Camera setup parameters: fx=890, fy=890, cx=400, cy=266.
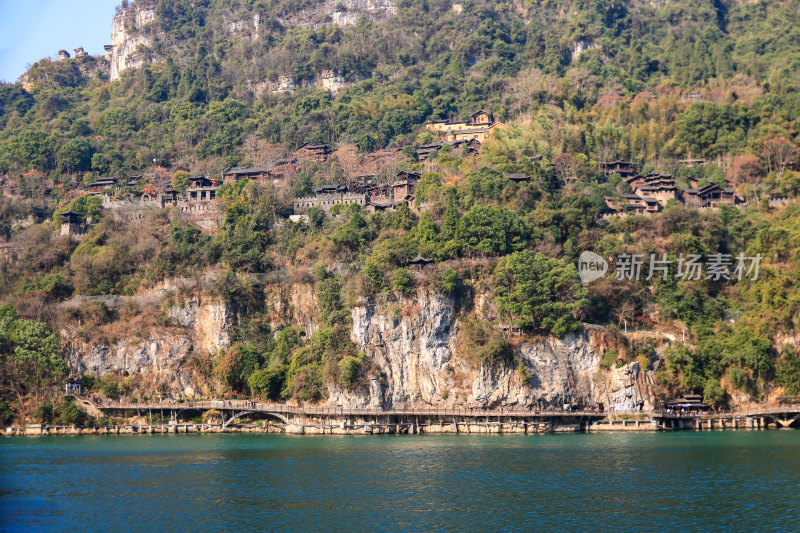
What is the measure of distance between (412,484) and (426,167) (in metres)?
42.5

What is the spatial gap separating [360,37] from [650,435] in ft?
241

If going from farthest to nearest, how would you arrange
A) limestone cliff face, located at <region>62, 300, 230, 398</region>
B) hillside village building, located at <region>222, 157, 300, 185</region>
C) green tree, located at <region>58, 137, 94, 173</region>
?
1. green tree, located at <region>58, 137, 94, 173</region>
2. hillside village building, located at <region>222, 157, 300, 185</region>
3. limestone cliff face, located at <region>62, 300, 230, 398</region>

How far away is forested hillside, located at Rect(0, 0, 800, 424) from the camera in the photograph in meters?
54.8

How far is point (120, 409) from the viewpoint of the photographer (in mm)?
54406

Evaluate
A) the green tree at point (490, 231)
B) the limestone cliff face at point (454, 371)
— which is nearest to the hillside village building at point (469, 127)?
the green tree at point (490, 231)

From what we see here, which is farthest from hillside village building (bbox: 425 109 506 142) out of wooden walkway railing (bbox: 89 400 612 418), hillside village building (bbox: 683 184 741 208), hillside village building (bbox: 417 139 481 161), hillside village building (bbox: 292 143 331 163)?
wooden walkway railing (bbox: 89 400 612 418)

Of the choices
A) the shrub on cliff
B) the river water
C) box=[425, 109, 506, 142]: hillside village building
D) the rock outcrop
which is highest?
the rock outcrop

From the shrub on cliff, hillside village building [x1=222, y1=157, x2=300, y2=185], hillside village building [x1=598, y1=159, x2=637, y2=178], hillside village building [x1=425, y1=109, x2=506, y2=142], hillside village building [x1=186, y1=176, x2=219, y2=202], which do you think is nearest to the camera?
the shrub on cliff

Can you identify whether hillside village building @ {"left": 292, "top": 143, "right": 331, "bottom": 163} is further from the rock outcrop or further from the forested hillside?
the rock outcrop

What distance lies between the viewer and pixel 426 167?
244ft

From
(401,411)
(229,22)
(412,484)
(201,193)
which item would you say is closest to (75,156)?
(201,193)

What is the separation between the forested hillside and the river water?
917cm

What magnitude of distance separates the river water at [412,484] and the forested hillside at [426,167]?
30.1 feet

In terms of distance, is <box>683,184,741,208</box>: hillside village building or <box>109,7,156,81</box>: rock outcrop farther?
<box>109,7,156,81</box>: rock outcrop
